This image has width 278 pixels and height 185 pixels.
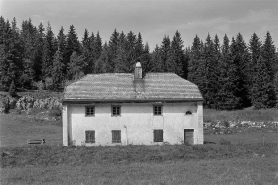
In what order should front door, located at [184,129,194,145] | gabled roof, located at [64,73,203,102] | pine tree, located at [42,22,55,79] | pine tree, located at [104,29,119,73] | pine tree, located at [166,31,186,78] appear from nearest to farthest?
gabled roof, located at [64,73,203,102]
front door, located at [184,129,194,145]
pine tree, located at [42,22,55,79]
pine tree, located at [166,31,186,78]
pine tree, located at [104,29,119,73]

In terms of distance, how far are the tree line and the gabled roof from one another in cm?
3488

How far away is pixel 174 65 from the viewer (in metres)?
84.4

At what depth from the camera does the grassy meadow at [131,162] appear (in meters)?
17.2

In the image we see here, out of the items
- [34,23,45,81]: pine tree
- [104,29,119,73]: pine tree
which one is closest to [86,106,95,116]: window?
[104,29,119,73]: pine tree

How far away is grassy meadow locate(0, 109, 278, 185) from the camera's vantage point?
1722 cm

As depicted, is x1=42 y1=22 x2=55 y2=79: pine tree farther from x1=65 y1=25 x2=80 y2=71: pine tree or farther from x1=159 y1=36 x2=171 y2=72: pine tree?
x1=159 y1=36 x2=171 y2=72: pine tree

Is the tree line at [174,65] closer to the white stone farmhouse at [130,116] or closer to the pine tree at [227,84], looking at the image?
the pine tree at [227,84]

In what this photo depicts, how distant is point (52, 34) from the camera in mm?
94000

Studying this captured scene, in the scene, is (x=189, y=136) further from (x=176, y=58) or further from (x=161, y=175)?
(x=176, y=58)

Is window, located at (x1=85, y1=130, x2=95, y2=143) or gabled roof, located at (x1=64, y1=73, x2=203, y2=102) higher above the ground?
gabled roof, located at (x1=64, y1=73, x2=203, y2=102)

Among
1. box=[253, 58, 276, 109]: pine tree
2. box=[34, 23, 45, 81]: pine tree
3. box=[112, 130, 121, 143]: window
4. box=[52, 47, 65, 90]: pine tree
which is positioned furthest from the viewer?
box=[34, 23, 45, 81]: pine tree

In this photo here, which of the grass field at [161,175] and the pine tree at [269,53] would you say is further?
the pine tree at [269,53]

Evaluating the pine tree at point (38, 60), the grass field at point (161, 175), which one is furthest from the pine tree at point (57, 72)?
the grass field at point (161, 175)

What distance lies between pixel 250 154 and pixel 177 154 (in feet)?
21.4
